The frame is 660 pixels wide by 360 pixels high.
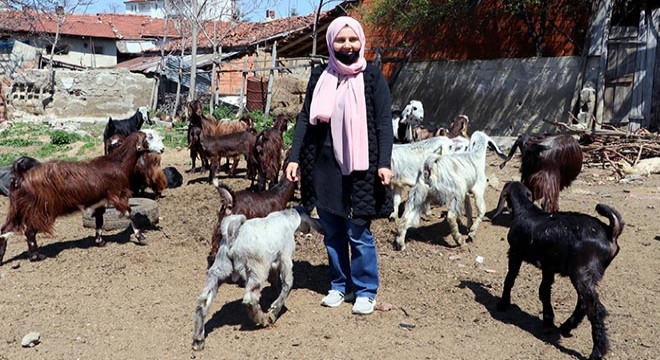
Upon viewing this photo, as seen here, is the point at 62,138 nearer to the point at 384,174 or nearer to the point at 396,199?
the point at 396,199

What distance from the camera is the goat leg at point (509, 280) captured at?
4.58 m

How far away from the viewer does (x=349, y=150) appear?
4316 millimetres

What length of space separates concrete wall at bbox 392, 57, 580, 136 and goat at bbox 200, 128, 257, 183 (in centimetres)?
588

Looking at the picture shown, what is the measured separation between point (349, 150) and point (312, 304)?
4.32 ft

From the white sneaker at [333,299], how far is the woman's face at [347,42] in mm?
1828

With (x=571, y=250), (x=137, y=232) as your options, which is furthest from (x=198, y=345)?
(x=137, y=232)

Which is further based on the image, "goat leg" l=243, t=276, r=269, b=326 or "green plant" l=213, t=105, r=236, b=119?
"green plant" l=213, t=105, r=236, b=119

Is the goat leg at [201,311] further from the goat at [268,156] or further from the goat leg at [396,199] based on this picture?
the goat at [268,156]

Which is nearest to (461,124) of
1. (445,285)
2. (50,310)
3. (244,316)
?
(445,285)

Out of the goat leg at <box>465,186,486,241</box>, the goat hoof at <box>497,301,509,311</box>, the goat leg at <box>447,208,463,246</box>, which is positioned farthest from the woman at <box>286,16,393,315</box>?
the goat leg at <box>465,186,486,241</box>

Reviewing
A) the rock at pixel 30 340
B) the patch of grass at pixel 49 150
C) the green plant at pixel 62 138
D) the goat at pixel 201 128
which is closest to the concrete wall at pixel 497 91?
the goat at pixel 201 128

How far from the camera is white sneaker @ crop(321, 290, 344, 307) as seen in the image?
4773mm

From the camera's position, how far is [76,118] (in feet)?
71.7

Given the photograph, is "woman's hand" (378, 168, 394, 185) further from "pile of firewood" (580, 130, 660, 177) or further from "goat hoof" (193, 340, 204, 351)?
"pile of firewood" (580, 130, 660, 177)
